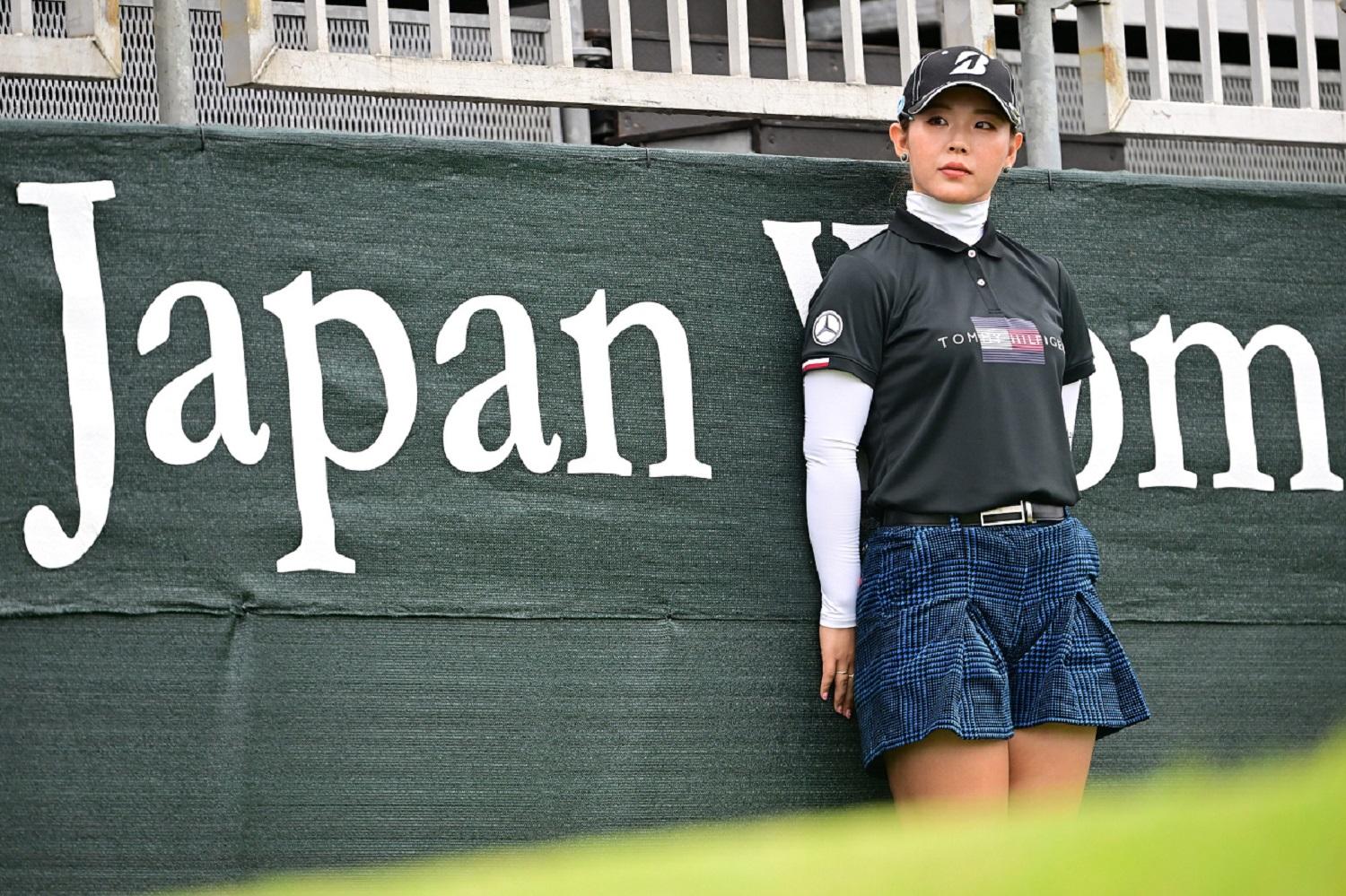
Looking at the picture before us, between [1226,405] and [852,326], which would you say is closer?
[852,326]

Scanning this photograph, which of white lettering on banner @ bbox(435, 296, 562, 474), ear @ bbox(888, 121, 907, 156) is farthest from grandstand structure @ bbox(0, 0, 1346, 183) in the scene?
white lettering on banner @ bbox(435, 296, 562, 474)

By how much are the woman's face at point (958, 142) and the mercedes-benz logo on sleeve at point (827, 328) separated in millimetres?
323

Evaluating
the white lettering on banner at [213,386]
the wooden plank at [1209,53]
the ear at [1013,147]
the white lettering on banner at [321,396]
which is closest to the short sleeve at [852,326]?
the ear at [1013,147]

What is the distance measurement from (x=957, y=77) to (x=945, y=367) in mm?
533

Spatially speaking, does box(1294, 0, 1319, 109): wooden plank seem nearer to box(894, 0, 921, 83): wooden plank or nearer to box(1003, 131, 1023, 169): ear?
box(894, 0, 921, 83): wooden plank

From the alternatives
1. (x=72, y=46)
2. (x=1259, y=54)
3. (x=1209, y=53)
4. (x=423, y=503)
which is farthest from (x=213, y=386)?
(x=1259, y=54)

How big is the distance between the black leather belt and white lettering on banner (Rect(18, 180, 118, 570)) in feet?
4.56

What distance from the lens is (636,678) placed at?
344cm

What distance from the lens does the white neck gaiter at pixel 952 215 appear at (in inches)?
136

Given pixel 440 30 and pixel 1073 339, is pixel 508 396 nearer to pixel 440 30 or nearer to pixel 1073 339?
pixel 440 30

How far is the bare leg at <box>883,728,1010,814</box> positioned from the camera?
317 cm

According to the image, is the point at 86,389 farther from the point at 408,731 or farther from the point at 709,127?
the point at 709,127

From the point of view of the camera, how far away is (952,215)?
3.46 metres

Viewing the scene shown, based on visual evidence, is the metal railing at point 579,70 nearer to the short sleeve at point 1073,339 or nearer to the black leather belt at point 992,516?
the short sleeve at point 1073,339
